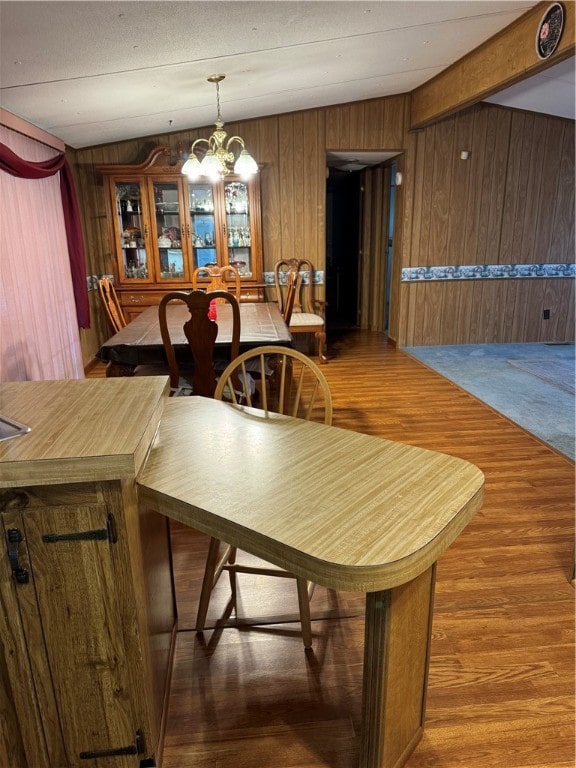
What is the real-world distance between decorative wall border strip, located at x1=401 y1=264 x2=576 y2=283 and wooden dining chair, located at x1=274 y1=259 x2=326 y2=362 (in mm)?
1026

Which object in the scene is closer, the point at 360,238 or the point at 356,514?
the point at 356,514

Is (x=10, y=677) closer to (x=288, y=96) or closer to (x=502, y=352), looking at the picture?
(x=288, y=96)

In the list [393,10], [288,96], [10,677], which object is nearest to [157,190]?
[288,96]

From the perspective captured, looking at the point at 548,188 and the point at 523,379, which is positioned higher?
the point at 548,188

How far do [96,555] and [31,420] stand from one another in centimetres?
36

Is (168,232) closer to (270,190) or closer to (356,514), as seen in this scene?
(270,190)

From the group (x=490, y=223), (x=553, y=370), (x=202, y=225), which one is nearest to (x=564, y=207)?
(x=490, y=223)

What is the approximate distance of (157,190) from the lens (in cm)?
512

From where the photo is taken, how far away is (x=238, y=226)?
17.4ft

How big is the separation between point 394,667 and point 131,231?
4922mm

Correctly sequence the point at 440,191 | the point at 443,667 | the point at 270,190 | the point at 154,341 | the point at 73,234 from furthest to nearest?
the point at 440,191, the point at 270,190, the point at 73,234, the point at 154,341, the point at 443,667

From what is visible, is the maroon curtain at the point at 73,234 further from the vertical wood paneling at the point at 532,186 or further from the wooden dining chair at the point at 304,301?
the vertical wood paneling at the point at 532,186

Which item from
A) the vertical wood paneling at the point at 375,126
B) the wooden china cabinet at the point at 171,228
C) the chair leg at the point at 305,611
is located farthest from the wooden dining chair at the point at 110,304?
the vertical wood paneling at the point at 375,126

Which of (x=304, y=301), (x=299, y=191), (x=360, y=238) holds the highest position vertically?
(x=299, y=191)
